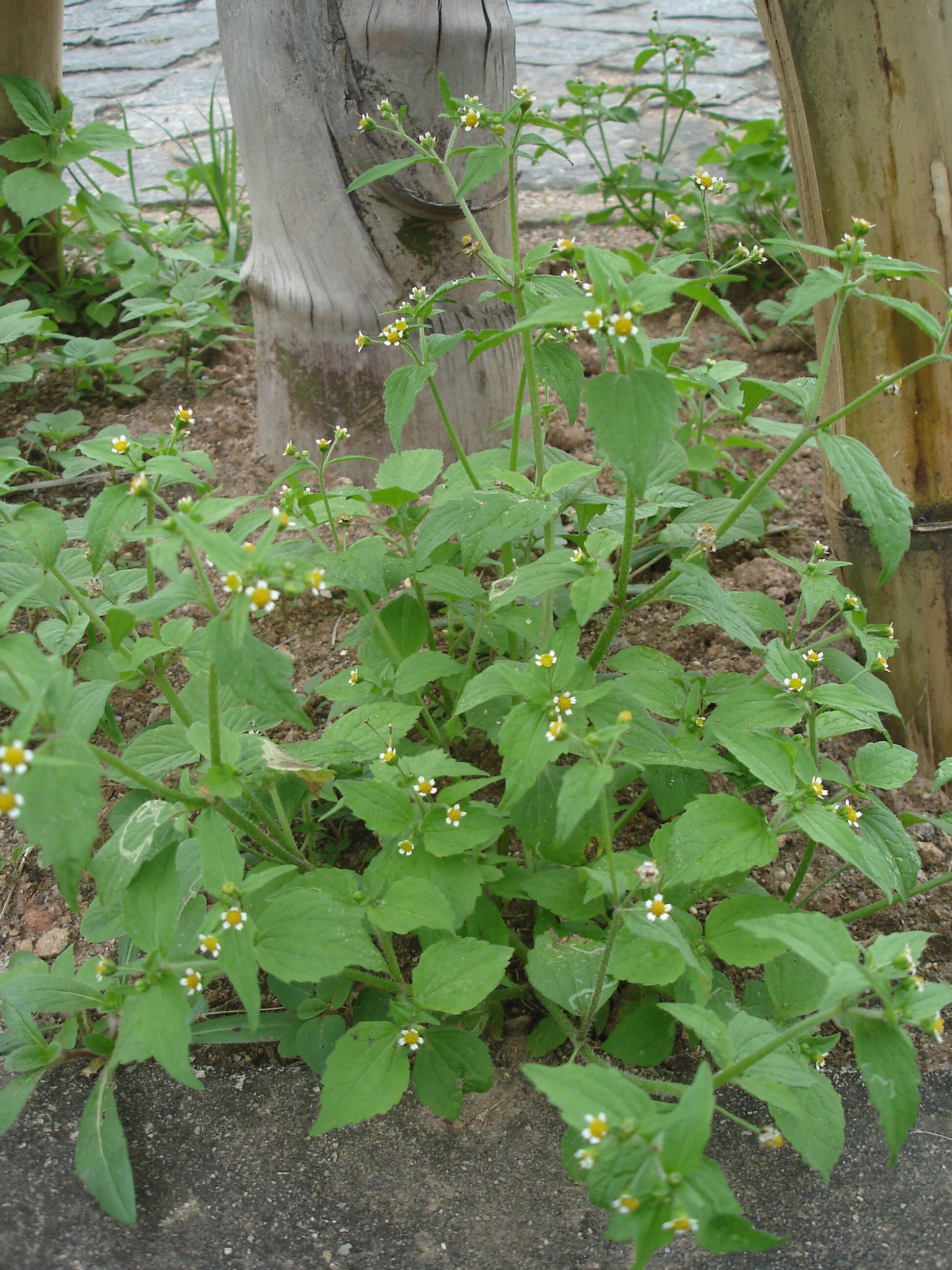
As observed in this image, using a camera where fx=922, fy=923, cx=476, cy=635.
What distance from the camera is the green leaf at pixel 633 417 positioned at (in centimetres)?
129

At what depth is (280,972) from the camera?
51.4 inches

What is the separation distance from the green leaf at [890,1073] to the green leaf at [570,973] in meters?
0.41

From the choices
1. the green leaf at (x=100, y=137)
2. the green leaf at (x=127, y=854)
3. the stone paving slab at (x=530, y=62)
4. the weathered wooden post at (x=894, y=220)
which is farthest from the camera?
the stone paving slab at (x=530, y=62)

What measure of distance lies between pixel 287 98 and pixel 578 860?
1.96 meters

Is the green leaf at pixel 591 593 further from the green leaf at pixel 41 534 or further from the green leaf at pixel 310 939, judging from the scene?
the green leaf at pixel 41 534

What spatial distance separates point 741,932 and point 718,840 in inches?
7.0

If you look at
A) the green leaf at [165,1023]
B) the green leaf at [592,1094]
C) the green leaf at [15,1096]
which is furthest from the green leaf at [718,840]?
the green leaf at [15,1096]

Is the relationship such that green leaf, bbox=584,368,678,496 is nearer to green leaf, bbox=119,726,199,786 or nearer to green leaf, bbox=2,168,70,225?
green leaf, bbox=119,726,199,786

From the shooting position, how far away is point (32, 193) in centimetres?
301

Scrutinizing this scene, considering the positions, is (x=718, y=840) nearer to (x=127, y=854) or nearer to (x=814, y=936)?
(x=814, y=936)

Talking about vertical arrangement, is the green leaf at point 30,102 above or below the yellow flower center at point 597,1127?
→ above

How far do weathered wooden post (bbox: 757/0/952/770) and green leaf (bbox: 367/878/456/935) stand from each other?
1371 mm

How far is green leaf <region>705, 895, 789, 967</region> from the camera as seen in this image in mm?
1499

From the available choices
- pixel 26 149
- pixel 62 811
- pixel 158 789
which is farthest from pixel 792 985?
pixel 26 149
